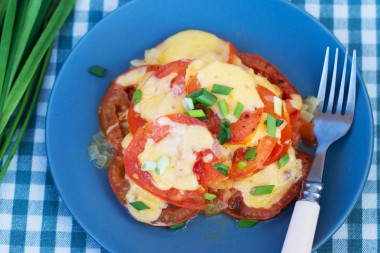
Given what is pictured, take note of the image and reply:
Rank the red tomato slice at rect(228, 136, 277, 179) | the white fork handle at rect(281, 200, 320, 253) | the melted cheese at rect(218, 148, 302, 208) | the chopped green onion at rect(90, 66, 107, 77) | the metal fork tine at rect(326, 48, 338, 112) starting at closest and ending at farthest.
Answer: the white fork handle at rect(281, 200, 320, 253) → the red tomato slice at rect(228, 136, 277, 179) → the melted cheese at rect(218, 148, 302, 208) → the metal fork tine at rect(326, 48, 338, 112) → the chopped green onion at rect(90, 66, 107, 77)

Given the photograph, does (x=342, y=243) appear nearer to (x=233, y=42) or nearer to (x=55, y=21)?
(x=233, y=42)

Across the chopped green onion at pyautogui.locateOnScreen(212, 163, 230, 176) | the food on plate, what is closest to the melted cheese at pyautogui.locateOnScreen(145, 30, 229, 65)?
the food on plate

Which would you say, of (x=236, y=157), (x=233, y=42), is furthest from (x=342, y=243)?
(x=233, y=42)

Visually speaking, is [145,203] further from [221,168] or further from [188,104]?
[188,104]

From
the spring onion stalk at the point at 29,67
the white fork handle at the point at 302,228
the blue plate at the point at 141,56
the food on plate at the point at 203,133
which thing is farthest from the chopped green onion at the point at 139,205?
the spring onion stalk at the point at 29,67

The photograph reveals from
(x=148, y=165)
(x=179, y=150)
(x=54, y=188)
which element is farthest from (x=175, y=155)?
(x=54, y=188)

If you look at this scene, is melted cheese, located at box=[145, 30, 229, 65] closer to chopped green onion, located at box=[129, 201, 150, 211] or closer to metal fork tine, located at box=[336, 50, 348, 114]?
metal fork tine, located at box=[336, 50, 348, 114]
